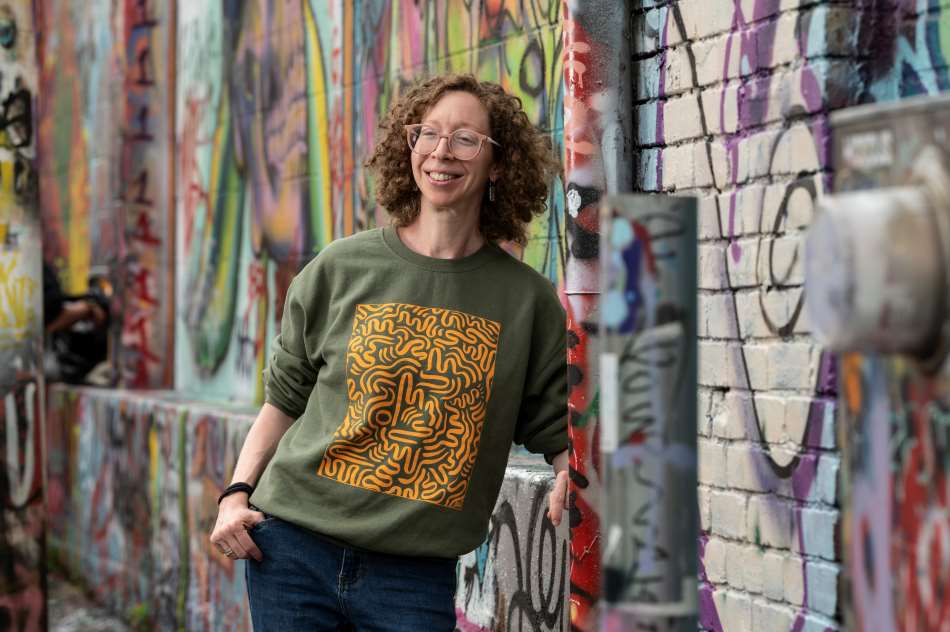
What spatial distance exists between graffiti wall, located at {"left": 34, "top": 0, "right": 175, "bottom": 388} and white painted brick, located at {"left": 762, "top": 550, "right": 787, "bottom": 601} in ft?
20.0

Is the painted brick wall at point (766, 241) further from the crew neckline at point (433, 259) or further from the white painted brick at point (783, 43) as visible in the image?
the crew neckline at point (433, 259)

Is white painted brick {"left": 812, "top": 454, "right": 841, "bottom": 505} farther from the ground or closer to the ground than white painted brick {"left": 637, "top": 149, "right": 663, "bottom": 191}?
closer to the ground

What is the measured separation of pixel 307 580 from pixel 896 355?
1.63 metres

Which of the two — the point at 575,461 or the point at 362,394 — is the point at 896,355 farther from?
the point at 575,461

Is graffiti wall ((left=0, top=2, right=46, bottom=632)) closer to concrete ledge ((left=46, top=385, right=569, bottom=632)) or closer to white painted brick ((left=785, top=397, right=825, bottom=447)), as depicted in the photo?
concrete ledge ((left=46, top=385, right=569, bottom=632))

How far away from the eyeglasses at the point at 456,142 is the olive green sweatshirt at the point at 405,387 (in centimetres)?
20

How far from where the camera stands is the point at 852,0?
310cm

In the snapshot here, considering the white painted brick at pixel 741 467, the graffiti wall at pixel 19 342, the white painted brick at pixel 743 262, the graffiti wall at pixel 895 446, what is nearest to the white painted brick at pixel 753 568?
the white painted brick at pixel 741 467

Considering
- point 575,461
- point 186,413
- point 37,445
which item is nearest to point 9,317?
point 37,445

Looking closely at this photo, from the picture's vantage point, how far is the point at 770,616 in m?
3.28

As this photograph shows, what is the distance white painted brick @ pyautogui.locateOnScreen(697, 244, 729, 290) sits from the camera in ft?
11.4

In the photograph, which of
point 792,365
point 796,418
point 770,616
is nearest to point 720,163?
point 792,365

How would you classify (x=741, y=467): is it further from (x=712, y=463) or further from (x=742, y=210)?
(x=742, y=210)

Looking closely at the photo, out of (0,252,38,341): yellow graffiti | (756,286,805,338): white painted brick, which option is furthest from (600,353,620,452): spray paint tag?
(0,252,38,341): yellow graffiti
